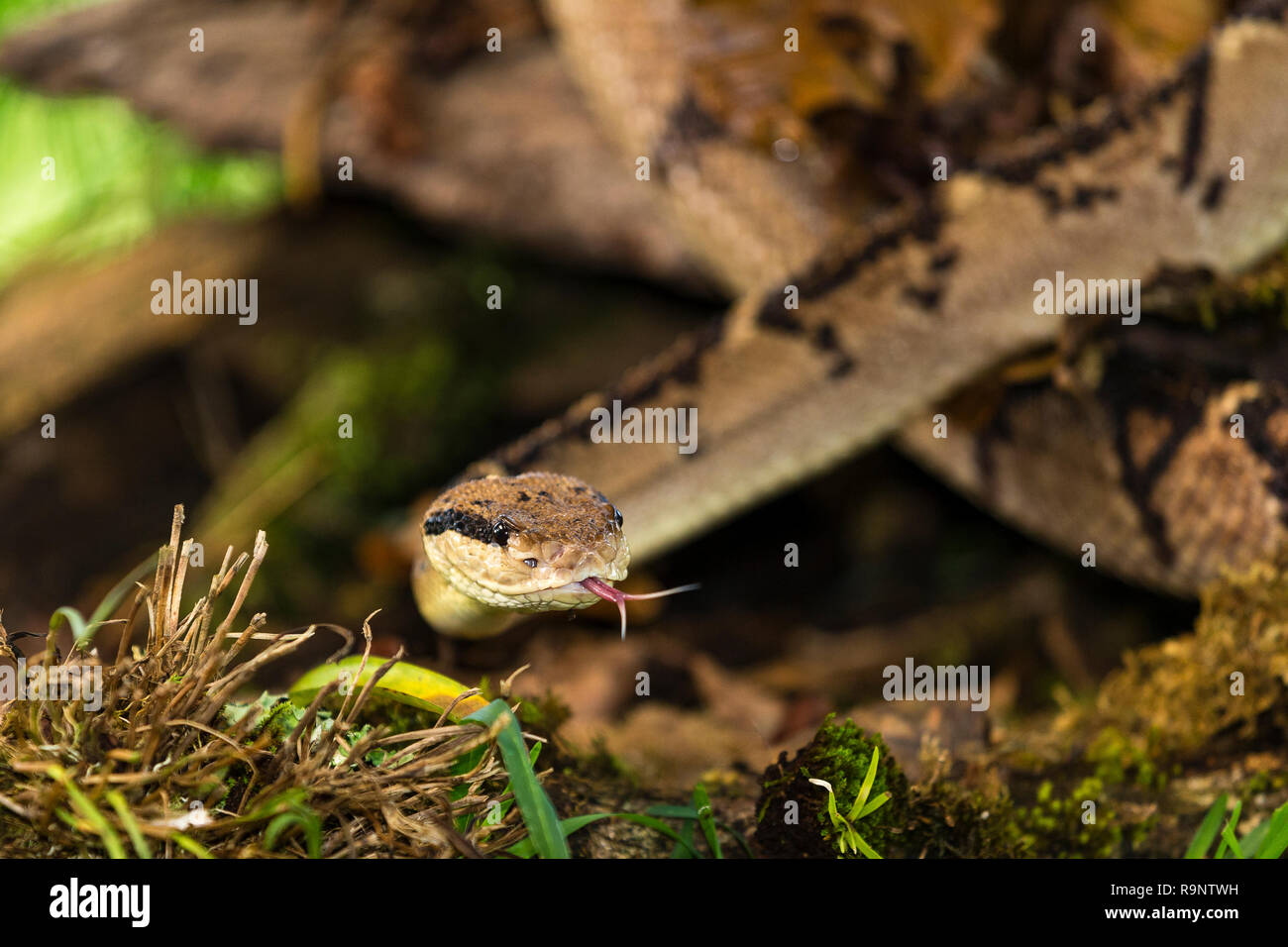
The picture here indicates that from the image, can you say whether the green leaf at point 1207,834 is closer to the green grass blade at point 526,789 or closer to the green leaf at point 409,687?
the green grass blade at point 526,789

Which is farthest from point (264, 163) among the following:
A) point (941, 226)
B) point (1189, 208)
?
point (1189, 208)

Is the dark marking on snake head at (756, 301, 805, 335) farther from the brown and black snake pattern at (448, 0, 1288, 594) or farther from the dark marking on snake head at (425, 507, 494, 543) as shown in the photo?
the dark marking on snake head at (425, 507, 494, 543)

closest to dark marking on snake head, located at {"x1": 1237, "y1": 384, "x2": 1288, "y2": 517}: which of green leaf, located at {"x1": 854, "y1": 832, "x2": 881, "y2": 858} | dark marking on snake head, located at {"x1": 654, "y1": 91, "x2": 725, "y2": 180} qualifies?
green leaf, located at {"x1": 854, "y1": 832, "x2": 881, "y2": 858}

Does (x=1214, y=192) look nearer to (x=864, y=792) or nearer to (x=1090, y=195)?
(x=1090, y=195)

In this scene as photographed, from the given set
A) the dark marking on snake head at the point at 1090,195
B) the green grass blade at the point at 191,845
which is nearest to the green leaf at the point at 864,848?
the green grass blade at the point at 191,845

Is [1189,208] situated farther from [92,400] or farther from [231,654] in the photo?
[92,400]

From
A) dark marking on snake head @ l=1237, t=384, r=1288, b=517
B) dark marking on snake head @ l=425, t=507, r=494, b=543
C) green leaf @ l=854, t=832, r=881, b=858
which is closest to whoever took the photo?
green leaf @ l=854, t=832, r=881, b=858

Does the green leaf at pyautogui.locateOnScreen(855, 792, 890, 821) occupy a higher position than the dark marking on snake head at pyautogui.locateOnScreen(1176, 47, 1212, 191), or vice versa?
the dark marking on snake head at pyautogui.locateOnScreen(1176, 47, 1212, 191)
